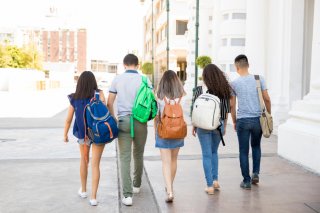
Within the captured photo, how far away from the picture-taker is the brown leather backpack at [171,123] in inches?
214

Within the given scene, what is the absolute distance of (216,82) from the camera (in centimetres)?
582

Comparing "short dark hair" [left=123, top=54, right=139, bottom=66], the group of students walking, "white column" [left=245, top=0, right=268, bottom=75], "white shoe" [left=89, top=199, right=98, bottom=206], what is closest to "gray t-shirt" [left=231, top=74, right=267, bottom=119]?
the group of students walking

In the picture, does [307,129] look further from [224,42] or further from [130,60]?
[224,42]

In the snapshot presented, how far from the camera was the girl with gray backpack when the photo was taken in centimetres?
564

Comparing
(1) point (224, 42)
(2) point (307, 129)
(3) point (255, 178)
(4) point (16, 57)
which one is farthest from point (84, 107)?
(4) point (16, 57)

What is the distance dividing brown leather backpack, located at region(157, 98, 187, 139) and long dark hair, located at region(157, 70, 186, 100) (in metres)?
0.08

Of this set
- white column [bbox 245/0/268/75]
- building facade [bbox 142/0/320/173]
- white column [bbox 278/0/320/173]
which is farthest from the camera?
white column [bbox 245/0/268/75]

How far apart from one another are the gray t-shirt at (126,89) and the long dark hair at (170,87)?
0.30m

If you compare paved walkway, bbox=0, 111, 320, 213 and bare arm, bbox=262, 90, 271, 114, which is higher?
bare arm, bbox=262, 90, 271, 114

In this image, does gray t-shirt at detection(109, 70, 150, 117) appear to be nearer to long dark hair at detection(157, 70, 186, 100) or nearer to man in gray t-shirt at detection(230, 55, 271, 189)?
long dark hair at detection(157, 70, 186, 100)

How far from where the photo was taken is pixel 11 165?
8109mm

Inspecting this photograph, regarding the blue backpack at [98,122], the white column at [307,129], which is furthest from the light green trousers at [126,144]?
the white column at [307,129]

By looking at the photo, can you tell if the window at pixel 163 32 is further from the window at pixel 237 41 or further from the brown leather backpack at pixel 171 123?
the brown leather backpack at pixel 171 123

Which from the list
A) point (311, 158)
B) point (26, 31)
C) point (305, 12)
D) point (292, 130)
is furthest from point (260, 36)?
point (26, 31)
